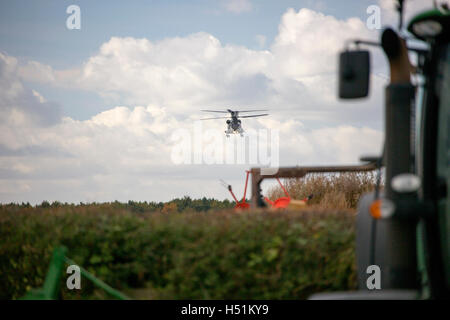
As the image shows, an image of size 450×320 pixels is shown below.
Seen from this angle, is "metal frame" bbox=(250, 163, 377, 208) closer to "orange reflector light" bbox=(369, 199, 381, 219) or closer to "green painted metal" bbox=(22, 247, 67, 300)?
"green painted metal" bbox=(22, 247, 67, 300)

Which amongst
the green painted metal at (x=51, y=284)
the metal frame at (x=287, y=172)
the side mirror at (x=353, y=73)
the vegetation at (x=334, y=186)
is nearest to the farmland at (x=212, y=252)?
the green painted metal at (x=51, y=284)

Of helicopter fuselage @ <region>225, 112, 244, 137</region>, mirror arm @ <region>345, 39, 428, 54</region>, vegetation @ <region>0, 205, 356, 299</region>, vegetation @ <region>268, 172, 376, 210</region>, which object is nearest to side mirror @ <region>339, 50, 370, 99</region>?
mirror arm @ <region>345, 39, 428, 54</region>

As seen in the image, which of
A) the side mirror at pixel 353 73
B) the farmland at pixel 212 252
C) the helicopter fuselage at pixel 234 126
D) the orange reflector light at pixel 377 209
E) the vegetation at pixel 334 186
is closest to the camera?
the orange reflector light at pixel 377 209

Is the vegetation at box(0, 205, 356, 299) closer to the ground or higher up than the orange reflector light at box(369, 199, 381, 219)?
closer to the ground

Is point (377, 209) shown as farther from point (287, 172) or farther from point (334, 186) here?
point (334, 186)

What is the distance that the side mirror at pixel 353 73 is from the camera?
130 inches

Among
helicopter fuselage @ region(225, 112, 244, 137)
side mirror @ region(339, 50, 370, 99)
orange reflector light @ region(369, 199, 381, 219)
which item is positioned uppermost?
helicopter fuselage @ region(225, 112, 244, 137)

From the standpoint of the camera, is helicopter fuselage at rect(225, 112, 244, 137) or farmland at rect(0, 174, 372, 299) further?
helicopter fuselage at rect(225, 112, 244, 137)

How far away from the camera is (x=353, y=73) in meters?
3.34

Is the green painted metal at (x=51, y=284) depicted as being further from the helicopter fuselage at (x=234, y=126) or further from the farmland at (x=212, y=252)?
the helicopter fuselage at (x=234, y=126)

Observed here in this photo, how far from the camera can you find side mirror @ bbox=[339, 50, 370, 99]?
331cm

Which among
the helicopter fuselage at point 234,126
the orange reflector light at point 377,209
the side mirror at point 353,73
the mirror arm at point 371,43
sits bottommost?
the orange reflector light at point 377,209

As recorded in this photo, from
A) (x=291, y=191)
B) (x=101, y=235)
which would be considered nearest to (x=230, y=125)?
(x=291, y=191)
